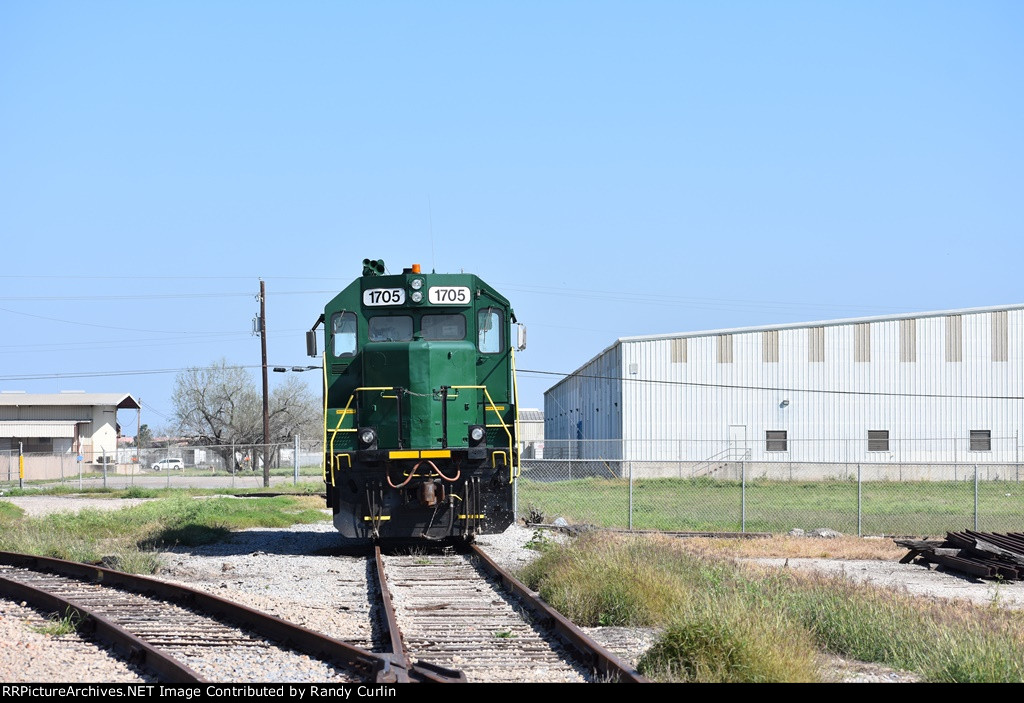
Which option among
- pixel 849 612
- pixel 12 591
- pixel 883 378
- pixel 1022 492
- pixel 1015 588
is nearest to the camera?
pixel 849 612

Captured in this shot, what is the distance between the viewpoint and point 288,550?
17344mm

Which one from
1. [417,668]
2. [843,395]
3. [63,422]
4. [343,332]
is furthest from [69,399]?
[417,668]

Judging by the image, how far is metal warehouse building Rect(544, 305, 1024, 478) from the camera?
45031mm

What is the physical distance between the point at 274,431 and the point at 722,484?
54940 mm

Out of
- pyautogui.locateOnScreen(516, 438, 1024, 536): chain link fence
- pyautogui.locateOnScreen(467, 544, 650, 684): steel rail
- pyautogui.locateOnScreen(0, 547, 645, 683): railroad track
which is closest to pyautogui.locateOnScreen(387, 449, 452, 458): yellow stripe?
pyautogui.locateOnScreen(0, 547, 645, 683): railroad track

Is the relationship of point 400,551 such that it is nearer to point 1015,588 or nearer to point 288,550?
point 288,550

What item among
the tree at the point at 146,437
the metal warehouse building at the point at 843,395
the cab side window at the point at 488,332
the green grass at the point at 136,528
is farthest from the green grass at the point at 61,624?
the tree at the point at 146,437

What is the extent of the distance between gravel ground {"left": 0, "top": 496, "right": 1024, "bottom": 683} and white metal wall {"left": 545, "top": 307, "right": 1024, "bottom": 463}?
2559 centimetres

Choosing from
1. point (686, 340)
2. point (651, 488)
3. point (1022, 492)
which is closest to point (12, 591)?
point (651, 488)

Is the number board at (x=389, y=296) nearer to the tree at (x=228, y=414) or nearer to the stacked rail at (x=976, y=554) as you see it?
the stacked rail at (x=976, y=554)

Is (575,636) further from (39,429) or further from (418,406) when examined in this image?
(39,429)

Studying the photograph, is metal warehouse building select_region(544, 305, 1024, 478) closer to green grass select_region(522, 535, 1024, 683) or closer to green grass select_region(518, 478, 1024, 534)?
green grass select_region(518, 478, 1024, 534)

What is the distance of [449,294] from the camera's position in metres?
16.0

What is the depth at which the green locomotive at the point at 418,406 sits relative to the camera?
15.4 meters
